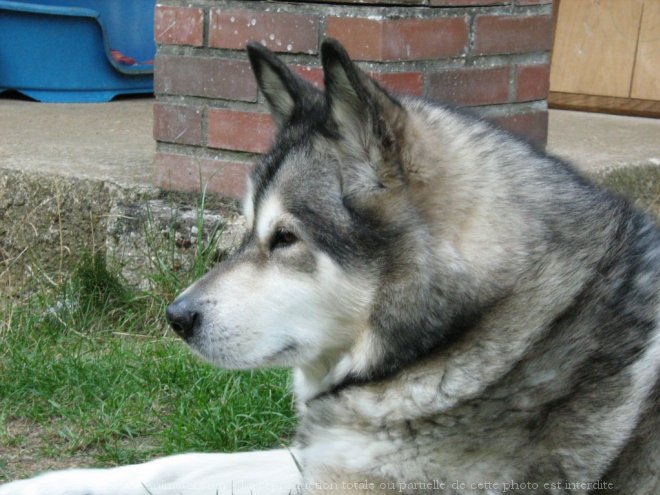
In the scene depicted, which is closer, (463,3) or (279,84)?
(279,84)

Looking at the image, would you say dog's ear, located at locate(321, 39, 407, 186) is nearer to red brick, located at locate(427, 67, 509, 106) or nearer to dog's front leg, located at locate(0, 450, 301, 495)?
dog's front leg, located at locate(0, 450, 301, 495)

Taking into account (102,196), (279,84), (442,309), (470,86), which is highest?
(279,84)

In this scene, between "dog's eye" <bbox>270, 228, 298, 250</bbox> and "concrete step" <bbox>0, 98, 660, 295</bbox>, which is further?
"concrete step" <bbox>0, 98, 660, 295</bbox>

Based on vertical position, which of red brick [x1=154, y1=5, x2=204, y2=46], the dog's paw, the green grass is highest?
red brick [x1=154, y1=5, x2=204, y2=46]

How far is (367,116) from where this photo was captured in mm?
2475

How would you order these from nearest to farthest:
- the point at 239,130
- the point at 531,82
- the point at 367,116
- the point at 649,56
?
the point at 367,116 → the point at 239,130 → the point at 531,82 → the point at 649,56

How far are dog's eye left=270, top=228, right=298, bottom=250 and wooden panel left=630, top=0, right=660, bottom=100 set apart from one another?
4187mm

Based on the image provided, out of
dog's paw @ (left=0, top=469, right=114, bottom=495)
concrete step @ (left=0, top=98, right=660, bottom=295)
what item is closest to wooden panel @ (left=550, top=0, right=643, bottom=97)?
concrete step @ (left=0, top=98, right=660, bottom=295)

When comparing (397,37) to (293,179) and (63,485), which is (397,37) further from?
(63,485)

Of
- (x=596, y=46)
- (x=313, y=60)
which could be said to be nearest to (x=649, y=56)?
(x=596, y=46)

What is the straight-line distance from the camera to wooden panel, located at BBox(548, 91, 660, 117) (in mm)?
6246

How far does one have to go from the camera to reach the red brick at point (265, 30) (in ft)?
13.2

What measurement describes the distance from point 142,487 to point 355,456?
2.17ft

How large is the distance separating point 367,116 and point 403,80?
1527mm
